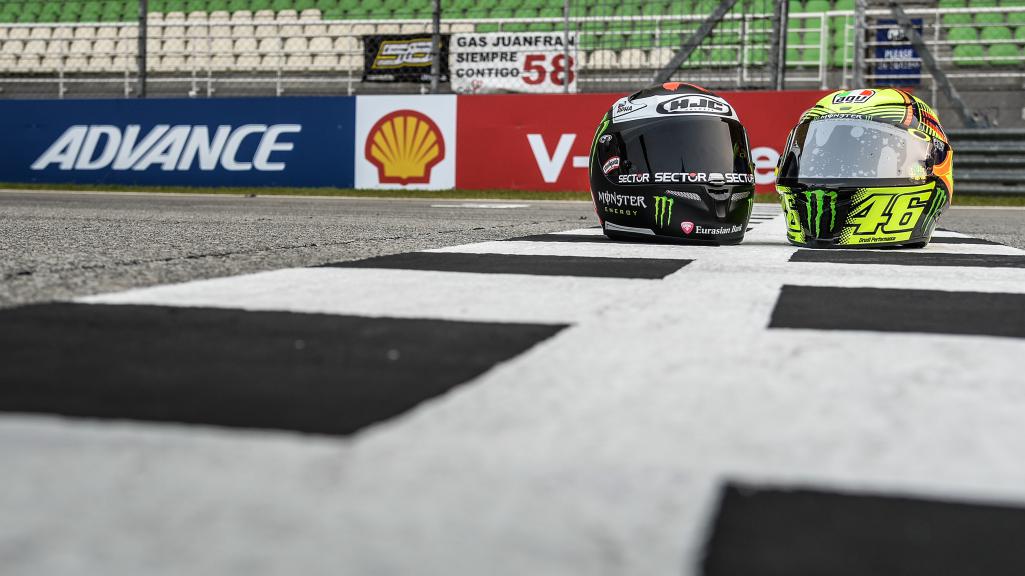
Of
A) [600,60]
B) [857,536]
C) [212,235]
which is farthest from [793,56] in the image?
[857,536]

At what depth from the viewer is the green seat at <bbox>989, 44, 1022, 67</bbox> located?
14.1m

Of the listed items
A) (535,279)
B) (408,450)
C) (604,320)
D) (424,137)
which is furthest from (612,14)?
(408,450)

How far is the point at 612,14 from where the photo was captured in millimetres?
14320

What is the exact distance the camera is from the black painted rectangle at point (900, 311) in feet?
8.24

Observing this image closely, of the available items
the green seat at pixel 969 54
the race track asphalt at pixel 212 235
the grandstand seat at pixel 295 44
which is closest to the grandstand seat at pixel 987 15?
the green seat at pixel 969 54

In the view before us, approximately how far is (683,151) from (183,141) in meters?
11.0

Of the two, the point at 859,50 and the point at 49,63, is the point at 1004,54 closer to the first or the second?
the point at 859,50

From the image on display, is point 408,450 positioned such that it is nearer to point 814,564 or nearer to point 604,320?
point 814,564

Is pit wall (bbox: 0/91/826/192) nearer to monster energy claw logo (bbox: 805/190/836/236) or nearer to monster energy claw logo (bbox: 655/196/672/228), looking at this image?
monster energy claw logo (bbox: 805/190/836/236)

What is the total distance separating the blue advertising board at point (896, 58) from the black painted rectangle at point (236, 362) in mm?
12183

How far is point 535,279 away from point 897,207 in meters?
2.78

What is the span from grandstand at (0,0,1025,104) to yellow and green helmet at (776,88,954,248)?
25.9 feet

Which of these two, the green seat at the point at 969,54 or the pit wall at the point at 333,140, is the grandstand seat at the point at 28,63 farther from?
the green seat at the point at 969,54

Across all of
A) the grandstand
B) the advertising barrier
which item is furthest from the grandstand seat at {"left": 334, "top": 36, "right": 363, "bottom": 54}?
the advertising barrier
